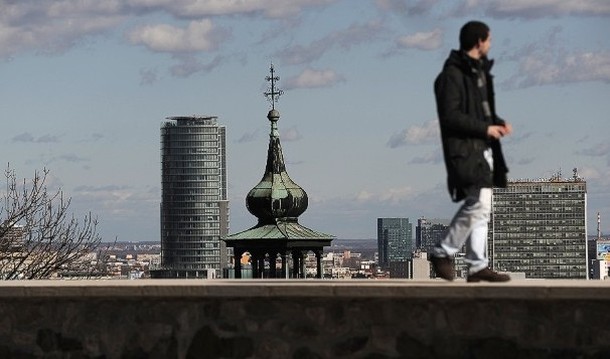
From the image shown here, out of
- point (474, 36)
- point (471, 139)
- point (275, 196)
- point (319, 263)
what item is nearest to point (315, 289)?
point (471, 139)

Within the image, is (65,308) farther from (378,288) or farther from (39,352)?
(378,288)

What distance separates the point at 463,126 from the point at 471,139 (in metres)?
0.14

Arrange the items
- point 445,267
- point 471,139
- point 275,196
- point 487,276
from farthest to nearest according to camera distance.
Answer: point 275,196, point 445,267, point 487,276, point 471,139

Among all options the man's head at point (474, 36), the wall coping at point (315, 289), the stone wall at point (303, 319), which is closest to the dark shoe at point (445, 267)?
the wall coping at point (315, 289)

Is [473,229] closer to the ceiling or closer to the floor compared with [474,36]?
closer to the floor

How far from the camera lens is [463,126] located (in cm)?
1318

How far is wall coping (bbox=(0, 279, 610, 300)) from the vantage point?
12.9 m

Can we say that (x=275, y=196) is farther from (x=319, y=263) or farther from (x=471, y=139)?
(x=471, y=139)

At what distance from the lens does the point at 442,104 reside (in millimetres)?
13250

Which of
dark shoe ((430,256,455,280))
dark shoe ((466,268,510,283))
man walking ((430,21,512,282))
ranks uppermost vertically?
man walking ((430,21,512,282))

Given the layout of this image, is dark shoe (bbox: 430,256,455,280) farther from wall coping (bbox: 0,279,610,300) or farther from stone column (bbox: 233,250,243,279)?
stone column (bbox: 233,250,243,279)

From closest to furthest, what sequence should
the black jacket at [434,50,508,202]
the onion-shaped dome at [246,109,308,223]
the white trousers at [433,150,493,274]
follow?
the black jacket at [434,50,508,202] → the white trousers at [433,150,493,274] → the onion-shaped dome at [246,109,308,223]

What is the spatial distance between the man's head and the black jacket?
7 cm

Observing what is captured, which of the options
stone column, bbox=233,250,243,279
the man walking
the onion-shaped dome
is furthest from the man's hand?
the onion-shaped dome
